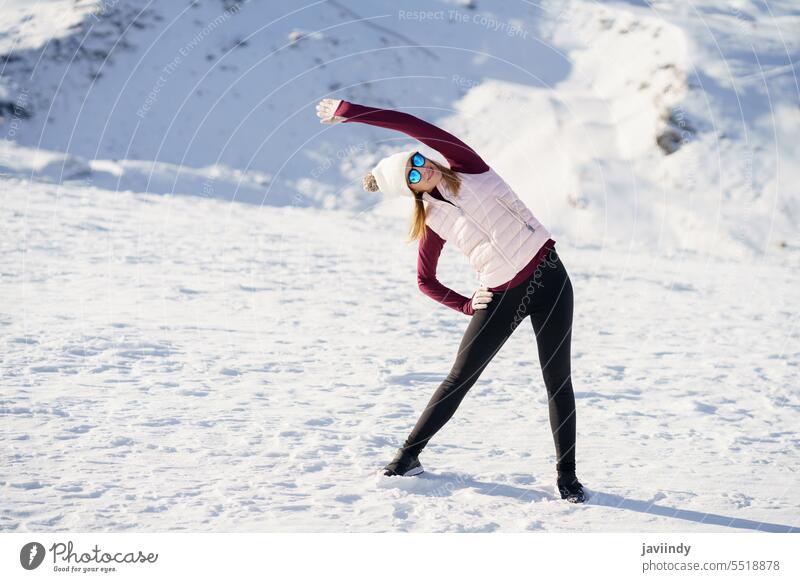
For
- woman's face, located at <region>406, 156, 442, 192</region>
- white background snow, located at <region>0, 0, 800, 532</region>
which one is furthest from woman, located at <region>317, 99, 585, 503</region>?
white background snow, located at <region>0, 0, 800, 532</region>

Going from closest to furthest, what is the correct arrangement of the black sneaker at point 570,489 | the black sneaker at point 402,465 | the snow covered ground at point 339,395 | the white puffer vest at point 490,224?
the white puffer vest at point 490,224 → the snow covered ground at point 339,395 → the black sneaker at point 570,489 → the black sneaker at point 402,465

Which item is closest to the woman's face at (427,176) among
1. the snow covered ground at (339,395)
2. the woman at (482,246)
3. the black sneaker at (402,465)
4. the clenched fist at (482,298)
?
the woman at (482,246)

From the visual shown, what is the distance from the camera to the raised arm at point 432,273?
4.26 meters

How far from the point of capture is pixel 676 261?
12195mm

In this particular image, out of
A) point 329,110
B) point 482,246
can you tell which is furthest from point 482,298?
point 329,110

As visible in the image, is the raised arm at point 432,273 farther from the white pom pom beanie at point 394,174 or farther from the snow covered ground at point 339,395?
the snow covered ground at point 339,395

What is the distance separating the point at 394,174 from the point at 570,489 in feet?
5.94

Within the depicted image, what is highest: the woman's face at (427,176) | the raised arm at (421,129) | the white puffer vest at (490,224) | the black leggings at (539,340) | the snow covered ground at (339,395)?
the raised arm at (421,129)

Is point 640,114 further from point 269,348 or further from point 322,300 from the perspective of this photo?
point 269,348

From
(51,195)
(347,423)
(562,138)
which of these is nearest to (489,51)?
(562,138)

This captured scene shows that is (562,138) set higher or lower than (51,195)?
higher

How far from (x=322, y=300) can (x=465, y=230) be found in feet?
16.7

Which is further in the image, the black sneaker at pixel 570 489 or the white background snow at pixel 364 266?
the white background snow at pixel 364 266

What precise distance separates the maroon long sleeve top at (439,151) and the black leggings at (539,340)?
51 millimetres
